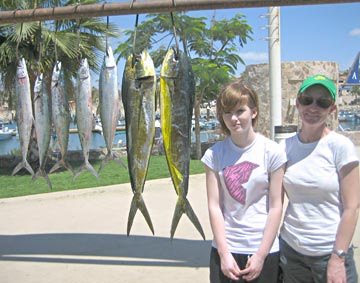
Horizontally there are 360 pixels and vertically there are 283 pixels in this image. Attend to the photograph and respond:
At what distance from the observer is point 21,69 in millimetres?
3154

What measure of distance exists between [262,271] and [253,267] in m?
0.12

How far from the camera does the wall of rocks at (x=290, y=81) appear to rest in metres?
14.5

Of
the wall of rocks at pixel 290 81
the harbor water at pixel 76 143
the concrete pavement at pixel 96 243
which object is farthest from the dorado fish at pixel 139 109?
the wall of rocks at pixel 290 81

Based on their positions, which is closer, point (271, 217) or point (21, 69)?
point (271, 217)

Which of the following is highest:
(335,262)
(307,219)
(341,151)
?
(341,151)

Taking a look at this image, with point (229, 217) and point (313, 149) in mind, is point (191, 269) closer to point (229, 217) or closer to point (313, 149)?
point (229, 217)

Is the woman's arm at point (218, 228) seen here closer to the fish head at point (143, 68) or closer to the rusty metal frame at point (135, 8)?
the fish head at point (143, 68)

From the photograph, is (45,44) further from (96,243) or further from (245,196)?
(245,196)

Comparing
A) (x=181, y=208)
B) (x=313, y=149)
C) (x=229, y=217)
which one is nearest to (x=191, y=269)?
(x=181, y=208)

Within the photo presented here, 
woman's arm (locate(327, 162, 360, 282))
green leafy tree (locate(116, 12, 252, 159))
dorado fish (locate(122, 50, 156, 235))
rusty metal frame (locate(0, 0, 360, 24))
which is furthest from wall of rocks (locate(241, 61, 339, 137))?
woman's arm (locate(327, 162, 360, 282))

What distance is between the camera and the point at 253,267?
2.20 metres

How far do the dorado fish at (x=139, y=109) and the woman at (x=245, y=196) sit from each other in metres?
0.55

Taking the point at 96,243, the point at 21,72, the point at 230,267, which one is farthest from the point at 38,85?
the point at 96,243

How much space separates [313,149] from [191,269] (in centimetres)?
237
